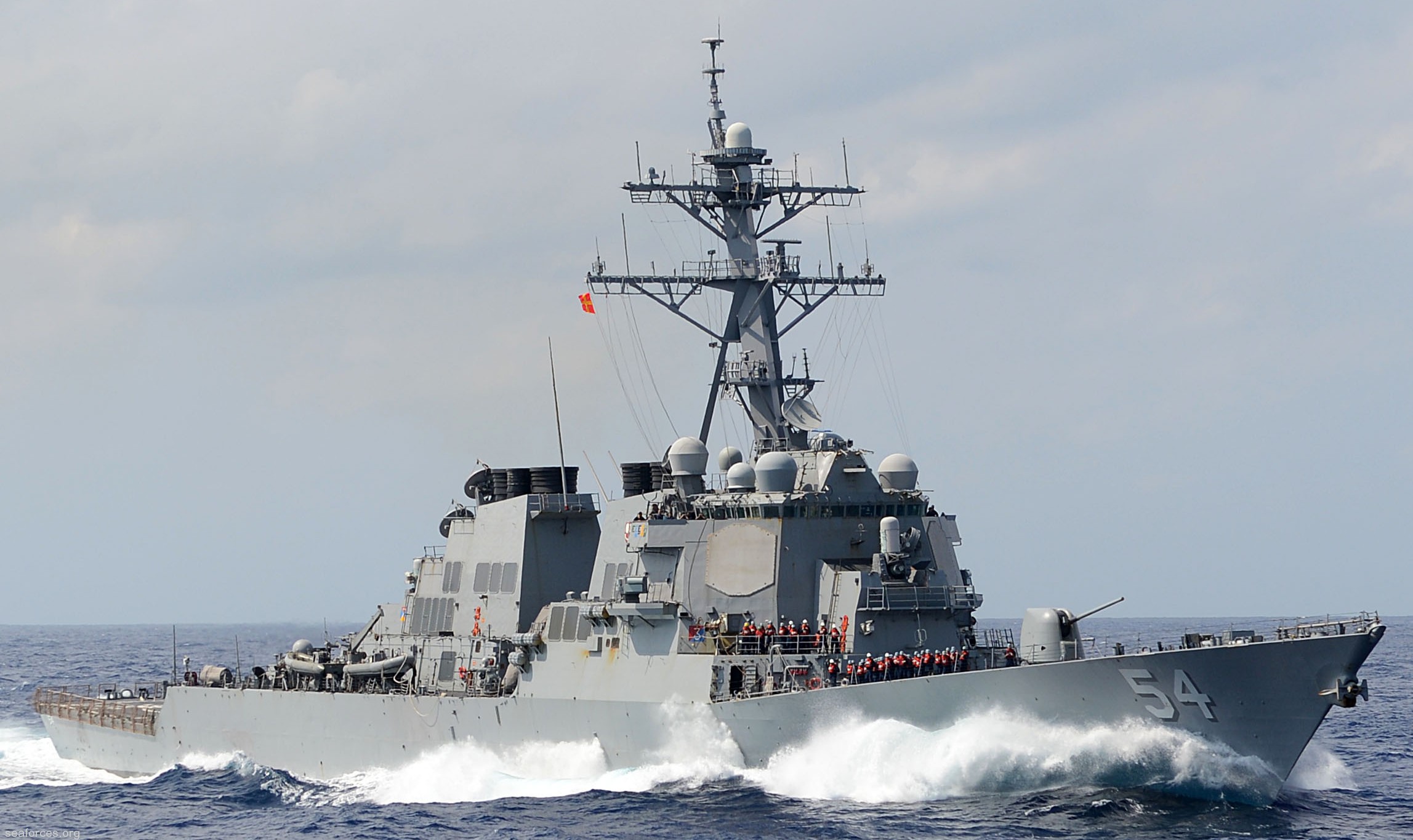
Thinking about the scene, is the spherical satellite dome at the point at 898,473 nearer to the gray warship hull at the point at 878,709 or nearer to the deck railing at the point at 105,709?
the gray warship hull at the point at 878,709

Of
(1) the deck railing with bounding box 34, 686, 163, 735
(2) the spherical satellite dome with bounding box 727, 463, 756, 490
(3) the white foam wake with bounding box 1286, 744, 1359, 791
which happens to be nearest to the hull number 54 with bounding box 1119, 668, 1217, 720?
(3) the white foam wake with bounding box 1286, 744, 1359, 791

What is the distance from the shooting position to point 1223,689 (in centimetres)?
2067

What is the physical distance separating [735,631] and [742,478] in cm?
238

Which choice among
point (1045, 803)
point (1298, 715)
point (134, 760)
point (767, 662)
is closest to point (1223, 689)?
point (1298, 715)

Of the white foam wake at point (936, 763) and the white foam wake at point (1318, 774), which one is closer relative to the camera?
the white foam wake at point (936, 763)

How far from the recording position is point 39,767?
36.5 metres

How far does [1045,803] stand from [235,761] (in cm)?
1694

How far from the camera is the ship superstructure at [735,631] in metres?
20.9

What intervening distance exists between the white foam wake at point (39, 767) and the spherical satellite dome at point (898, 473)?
16.6 metres

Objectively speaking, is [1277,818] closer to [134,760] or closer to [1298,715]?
[1298,715]

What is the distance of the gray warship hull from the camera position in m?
20.6

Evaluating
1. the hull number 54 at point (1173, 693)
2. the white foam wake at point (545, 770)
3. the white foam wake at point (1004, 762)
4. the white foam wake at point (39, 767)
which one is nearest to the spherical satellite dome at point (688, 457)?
the white foam wake at point (545, 770)

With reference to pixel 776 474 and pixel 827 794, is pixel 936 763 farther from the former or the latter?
pixel 776 474

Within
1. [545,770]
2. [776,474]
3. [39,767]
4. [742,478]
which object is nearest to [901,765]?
[776,474]
